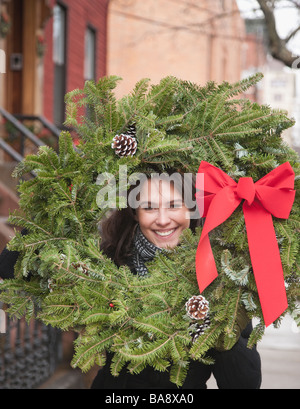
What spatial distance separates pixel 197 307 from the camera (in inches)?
77.5

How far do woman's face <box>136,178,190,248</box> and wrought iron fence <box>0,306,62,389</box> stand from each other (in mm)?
2586

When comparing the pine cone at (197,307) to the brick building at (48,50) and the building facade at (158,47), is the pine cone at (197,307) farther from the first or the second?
the building facade at (158,47)

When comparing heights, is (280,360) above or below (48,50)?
below

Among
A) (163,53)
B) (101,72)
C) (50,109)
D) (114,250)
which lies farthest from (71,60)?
(114,250)

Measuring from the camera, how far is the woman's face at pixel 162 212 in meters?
2.28

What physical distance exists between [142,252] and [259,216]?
55 centimetres

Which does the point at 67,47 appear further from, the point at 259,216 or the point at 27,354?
the point at 259,216

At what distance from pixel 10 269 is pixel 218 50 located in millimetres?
18248

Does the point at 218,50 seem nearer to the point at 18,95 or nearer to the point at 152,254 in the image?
the point at 18,95

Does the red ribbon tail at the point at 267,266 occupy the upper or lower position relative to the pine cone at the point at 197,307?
upper

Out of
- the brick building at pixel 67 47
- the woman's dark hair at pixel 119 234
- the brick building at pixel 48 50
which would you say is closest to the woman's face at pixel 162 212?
the woman's dark hair at pixel 119 234

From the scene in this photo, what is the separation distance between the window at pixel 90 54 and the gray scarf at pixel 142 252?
12.6m

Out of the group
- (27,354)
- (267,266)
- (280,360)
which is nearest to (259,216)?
(267,266)

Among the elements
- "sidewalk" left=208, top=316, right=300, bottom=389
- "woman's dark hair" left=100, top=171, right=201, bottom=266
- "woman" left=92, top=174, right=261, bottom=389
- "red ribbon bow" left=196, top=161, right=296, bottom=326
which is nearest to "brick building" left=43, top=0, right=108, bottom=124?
"sidewalk" left=208, top=316, right=300, bottom=389
